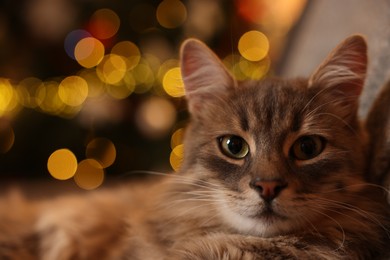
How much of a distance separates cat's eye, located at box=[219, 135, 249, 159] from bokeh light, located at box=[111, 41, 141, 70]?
1.80 meters

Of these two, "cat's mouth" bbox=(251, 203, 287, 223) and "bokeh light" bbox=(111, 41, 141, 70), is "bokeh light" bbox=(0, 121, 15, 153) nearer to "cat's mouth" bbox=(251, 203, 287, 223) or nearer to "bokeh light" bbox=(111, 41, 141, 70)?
"bokeh light" bbox=(111, 41, 141, 70)

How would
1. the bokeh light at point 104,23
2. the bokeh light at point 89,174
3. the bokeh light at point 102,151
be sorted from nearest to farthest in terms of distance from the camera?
the bokeh light at point 104,23 < the bokeh light at point 102,151 < the bokeh light at point 89,174

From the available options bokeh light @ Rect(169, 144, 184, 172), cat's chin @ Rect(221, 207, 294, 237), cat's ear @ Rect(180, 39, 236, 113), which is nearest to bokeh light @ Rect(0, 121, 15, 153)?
bokeh light @ Rect(169, 144, 184, 172)

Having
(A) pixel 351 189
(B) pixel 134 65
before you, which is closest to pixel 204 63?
(A) pixel 351 189

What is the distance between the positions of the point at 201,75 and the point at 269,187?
0.48 metres

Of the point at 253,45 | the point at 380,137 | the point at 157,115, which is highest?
the point at 253,45

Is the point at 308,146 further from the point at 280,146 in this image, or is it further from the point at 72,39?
the point at 72,39

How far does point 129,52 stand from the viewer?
298 centimetres

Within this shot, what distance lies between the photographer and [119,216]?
60.8 inches

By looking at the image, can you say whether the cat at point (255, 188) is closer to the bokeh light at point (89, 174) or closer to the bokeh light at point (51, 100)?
the bokeh light at point (51, 100)

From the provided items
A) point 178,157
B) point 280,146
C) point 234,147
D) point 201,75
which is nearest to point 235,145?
point 234,147

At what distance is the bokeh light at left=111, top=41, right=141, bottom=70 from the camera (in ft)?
9.71

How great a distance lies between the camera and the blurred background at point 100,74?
2.96 meters

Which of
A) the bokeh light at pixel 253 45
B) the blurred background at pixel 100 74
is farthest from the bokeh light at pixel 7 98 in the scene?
the bokeh light at pixel 253 45
